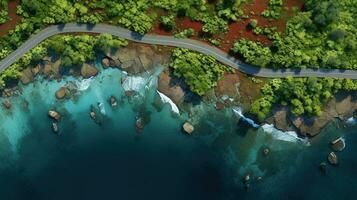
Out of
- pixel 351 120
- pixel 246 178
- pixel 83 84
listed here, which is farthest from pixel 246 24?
pixel 83 84

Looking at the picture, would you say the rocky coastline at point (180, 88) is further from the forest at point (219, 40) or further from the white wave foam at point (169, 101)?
the forest at point (219, 40)

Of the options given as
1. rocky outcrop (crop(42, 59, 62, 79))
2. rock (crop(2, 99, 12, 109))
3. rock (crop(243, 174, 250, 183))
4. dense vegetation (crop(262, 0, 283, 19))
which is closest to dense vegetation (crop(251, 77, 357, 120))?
rock (crop(243, 174, 250, 183))

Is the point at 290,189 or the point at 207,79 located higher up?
the point at 207,79

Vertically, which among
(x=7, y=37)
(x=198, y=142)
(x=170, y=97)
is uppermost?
(x=7, y=37)

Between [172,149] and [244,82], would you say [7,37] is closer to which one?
[172,149]

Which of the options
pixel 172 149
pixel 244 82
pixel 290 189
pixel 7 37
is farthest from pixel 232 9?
pixel 7 37
